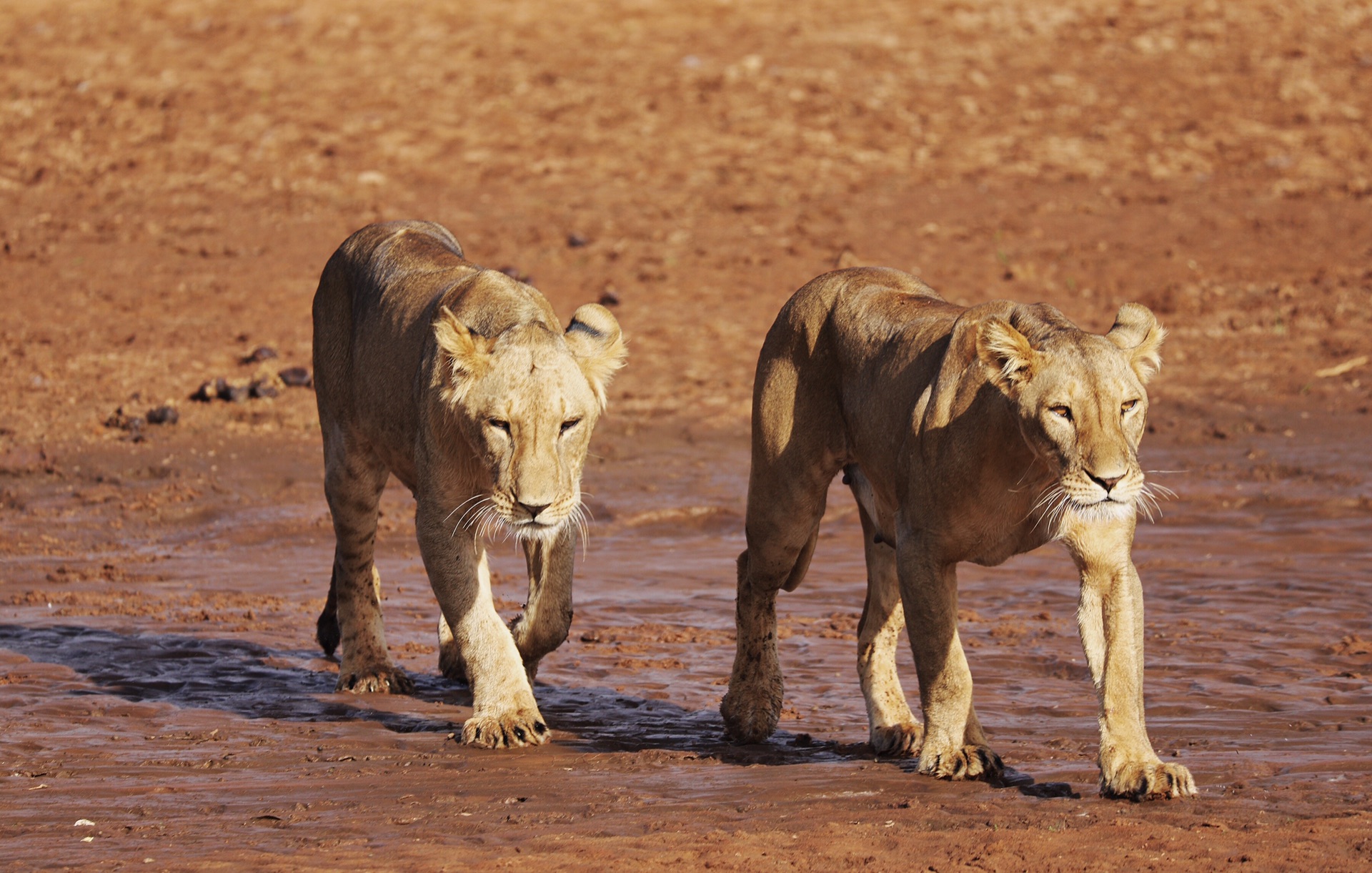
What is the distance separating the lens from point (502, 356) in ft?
18.0

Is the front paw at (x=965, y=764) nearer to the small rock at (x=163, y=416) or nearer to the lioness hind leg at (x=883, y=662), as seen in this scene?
the lioness hind leg at (x=883, y=662)

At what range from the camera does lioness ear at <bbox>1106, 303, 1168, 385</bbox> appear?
488 centimetres

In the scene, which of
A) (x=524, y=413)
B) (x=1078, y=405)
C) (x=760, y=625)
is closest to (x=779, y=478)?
(x=760, y=625)

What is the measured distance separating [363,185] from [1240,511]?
32.4 feet

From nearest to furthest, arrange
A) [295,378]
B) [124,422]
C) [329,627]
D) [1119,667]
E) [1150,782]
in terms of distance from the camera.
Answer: [1150,782], [1119,667], [329,627], [124,422], [295,378]

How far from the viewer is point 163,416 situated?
12109 mm

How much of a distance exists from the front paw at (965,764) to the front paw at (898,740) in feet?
1.63

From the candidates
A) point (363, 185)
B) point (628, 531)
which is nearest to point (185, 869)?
point (628, 531)

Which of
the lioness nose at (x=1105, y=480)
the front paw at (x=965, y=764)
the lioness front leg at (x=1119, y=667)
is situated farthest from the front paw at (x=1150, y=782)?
the lioness nose at (x=1105, y=480)

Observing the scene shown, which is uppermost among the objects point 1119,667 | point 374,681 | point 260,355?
point 260,355

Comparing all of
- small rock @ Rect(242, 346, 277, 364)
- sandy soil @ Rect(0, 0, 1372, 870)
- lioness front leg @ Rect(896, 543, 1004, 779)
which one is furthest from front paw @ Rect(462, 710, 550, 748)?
small rock @ Rect(242, 346, 277, 364)

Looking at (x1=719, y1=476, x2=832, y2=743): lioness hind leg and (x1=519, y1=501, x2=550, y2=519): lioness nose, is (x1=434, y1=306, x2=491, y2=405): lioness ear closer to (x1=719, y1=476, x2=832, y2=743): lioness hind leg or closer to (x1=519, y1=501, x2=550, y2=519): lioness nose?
(x1=519, y1=501, x2=550, y2=519): lioness nose

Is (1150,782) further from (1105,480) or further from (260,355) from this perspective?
(260,355)

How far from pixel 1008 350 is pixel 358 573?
3258 millimetres
